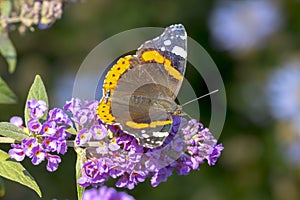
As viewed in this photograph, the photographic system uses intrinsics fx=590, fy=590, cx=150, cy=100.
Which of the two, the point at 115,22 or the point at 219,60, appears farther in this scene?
the point at 219,60

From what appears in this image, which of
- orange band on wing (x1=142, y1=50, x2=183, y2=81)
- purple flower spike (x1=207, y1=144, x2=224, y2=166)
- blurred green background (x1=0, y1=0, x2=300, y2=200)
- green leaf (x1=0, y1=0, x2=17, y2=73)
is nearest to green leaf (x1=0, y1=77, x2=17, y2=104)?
green leaf (x1=0, y1=0, x2=17, y2=73)

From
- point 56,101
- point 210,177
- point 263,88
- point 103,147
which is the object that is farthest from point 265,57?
point 103,147

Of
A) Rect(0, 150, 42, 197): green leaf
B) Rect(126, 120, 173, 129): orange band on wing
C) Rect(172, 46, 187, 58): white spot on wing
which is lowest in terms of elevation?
Rect(0, 150, 42, 197): green leaf

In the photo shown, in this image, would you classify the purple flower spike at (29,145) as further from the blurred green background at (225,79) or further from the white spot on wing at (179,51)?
the blurred green background at (225,79)

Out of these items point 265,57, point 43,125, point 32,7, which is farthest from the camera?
point 265,57

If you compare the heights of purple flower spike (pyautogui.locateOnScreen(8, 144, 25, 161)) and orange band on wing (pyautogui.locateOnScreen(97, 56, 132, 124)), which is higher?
orange band on wing (pyautogui.locateOnScreen(97, 56, 132, 124))

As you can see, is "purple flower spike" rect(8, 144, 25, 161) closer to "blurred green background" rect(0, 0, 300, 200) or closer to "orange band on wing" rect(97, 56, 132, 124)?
"orange band on wing" rect(97, 56, 132, 124)

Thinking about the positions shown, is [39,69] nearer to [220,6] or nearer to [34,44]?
[34,44]

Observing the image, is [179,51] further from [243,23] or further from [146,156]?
[243,23]
